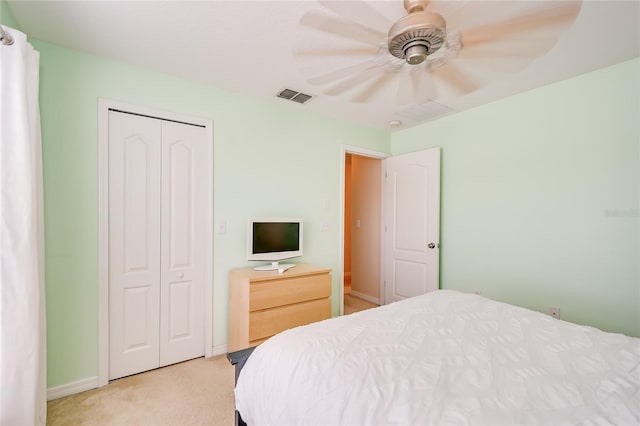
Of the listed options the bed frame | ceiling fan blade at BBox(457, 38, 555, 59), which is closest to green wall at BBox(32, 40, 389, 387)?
the bed frame

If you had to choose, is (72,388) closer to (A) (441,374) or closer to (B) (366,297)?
(A) (441,374)

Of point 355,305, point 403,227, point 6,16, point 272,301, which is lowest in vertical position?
point 355,305

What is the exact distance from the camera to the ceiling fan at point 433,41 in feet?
3.89

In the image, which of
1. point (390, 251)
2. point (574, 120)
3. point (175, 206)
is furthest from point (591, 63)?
point (175, 206)

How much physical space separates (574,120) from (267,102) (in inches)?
107

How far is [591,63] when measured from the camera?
2.28m

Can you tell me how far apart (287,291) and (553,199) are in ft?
8.07

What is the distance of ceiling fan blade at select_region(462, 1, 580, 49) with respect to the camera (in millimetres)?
1108

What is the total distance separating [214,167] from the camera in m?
2.73

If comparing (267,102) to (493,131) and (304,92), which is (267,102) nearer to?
(304,92)

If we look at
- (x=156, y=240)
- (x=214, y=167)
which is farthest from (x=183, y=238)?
(x=214, y=167)

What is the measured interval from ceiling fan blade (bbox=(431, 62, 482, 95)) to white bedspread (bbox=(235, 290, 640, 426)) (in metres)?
1.28

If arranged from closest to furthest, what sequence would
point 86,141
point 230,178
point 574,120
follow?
point 86,141
point 574,120
point 230,178

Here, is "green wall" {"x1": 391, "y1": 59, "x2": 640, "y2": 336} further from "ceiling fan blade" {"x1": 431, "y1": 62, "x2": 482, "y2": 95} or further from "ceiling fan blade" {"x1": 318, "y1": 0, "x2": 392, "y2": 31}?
"ceiling fan blade" {"x1": 318, "y1": 0, "x2": 392, "y2": 31}
